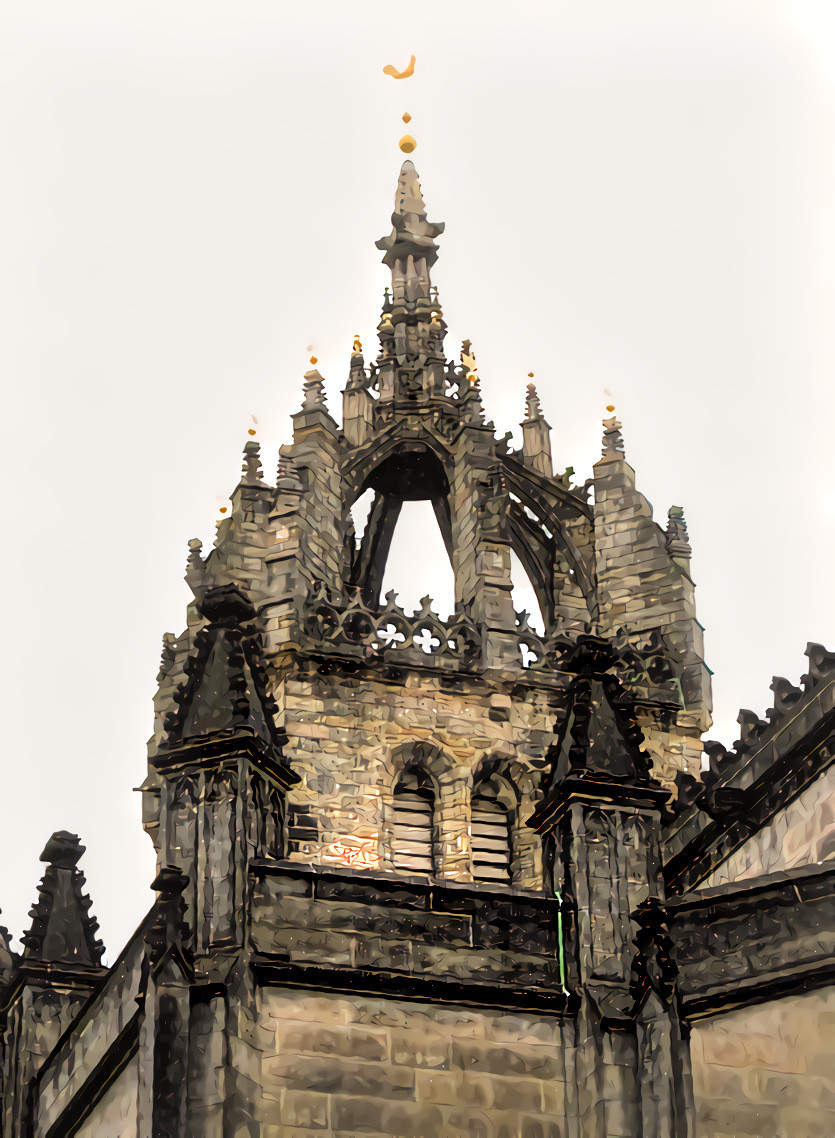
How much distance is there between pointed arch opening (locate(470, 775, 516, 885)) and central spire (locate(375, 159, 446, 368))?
35.7 feet

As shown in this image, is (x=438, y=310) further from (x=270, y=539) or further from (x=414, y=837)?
(x=414, y=837)

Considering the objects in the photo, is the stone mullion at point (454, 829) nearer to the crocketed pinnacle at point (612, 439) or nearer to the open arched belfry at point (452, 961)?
the open arched belfry at point (452, 961)

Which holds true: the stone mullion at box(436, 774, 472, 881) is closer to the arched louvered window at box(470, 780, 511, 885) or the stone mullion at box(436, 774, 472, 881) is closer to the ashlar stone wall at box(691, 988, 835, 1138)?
the arched louvered window at box(470, 780, 511, 885)

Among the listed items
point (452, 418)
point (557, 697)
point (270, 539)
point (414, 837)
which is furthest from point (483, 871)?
point (452, 418)

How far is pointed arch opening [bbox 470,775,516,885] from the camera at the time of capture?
33.6 m

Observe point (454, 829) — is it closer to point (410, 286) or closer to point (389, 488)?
point (389, 488)

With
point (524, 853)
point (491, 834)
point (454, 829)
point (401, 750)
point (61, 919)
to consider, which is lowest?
point (61, 919)

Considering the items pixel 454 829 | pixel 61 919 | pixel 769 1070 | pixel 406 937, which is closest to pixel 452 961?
pixel 406 937

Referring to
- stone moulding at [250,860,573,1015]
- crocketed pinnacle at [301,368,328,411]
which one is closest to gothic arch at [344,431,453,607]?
crocketed pinnacle at [301,368,328,411]

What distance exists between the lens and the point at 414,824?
33.8 m

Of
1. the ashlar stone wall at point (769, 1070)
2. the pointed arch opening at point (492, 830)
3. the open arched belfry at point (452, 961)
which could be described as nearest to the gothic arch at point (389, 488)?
the pointed arch opening at point (492, 830)

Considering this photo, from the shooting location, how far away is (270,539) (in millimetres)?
36719

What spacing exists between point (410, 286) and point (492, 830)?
1502 centimetres

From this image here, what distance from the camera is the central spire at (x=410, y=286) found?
42.8m
